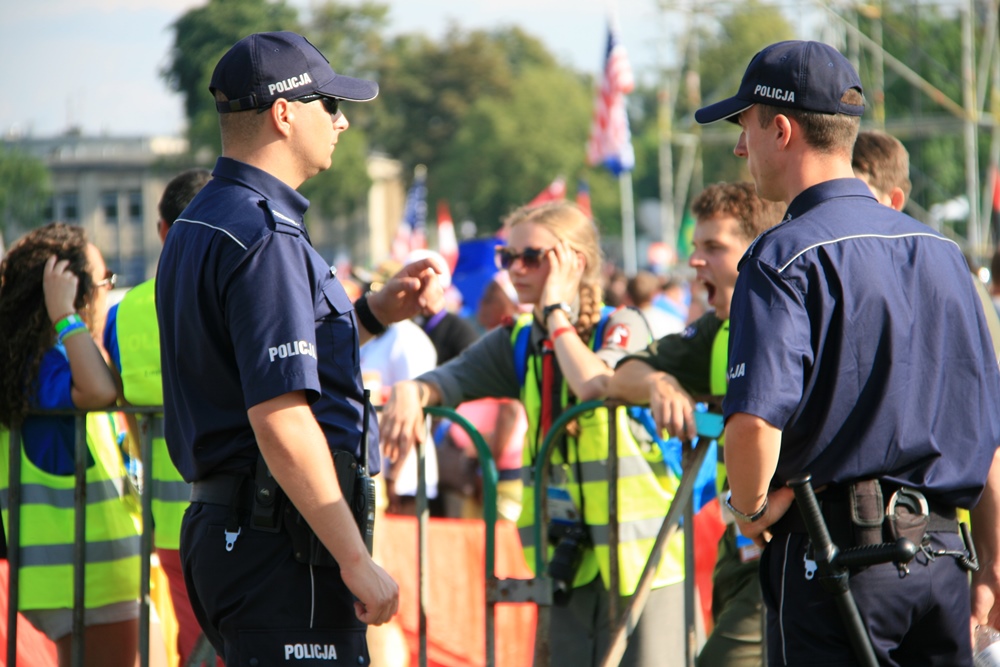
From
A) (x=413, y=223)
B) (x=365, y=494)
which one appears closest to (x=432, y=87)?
(x=413, y=223)

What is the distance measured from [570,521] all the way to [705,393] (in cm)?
69

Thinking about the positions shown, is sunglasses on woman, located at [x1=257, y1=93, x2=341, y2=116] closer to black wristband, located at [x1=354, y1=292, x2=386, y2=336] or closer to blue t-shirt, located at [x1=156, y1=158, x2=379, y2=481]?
blue t-shirt, located at [x1=156, y1=158, x2=379, y2=481]

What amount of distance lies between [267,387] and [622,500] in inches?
74.7

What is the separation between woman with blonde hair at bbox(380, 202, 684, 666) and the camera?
13.4ft

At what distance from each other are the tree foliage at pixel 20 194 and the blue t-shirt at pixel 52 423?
3616cm

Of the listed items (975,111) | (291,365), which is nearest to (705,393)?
(291,365)

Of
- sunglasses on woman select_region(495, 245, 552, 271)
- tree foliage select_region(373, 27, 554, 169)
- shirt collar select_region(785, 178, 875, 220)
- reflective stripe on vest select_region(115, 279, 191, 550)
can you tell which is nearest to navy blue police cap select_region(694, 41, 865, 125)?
shirt collar select_region(785, 178, 875, 220)

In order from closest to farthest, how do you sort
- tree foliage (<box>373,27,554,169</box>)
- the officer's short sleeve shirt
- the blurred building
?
1. the officer's short sleeve shirt
2. the blurred building
3. tree foliage (<box>373,27,554,169</box>)

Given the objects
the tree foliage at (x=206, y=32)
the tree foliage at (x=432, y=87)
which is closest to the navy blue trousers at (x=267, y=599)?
the tree foliage at (x=206, y=32)

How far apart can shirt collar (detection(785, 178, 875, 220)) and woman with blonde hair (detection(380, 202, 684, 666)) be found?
55.6 inches

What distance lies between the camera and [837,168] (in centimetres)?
276

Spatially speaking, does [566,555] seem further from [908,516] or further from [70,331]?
[70,331]

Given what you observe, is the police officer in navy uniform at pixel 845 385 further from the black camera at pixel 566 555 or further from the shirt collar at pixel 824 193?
the black camera at pixel 566 555

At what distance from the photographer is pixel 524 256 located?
14.7 feet
